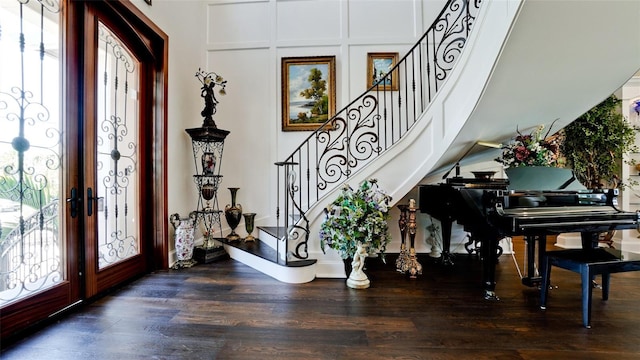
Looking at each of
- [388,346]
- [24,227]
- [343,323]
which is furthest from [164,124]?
[388,346]

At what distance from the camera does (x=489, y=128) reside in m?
2.71

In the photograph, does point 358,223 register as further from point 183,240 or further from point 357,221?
point 183,240

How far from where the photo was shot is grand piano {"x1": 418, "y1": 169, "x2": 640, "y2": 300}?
222 centimetres

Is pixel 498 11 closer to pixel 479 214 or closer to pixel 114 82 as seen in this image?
pixel 479 214

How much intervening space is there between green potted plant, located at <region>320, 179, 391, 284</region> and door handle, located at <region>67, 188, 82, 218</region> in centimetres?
209

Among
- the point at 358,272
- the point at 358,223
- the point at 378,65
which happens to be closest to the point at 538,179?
the point at 358,223

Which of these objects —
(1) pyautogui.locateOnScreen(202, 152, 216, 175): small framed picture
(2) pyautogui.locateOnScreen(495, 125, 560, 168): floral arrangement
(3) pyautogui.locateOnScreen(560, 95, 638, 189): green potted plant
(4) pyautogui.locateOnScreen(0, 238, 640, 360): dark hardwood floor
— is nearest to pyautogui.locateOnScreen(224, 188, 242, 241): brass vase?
(1) pyautogui.locateOnScreen(202, 152, 216, 175): small framed picture

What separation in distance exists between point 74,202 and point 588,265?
3.94 m

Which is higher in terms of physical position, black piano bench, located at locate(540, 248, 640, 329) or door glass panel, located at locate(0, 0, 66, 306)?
door glass panel, located at locate(0, 0, 66, 306)

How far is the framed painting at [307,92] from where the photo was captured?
401 cm

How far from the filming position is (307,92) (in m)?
4.04

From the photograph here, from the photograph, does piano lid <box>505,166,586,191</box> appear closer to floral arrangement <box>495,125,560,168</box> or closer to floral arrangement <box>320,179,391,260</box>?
floral arrangement <box>495,125,560,168</box>

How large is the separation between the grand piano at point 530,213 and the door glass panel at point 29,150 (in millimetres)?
3354

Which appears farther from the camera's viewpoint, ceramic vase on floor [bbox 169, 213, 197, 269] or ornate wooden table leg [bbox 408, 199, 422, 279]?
ceramic vase on floor [bbox 169, 213, 197, 269]
